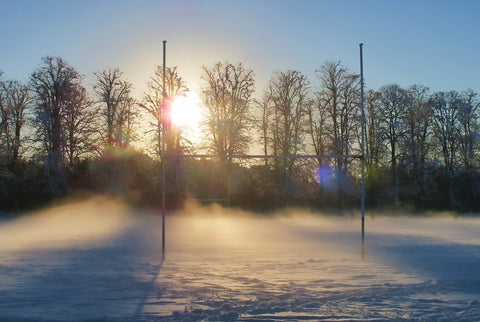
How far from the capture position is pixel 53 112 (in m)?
24.0

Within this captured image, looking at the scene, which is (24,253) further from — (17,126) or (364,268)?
(17,126)

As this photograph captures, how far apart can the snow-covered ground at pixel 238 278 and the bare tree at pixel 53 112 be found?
33.6 feet

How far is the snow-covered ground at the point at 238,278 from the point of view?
5699 millimetres

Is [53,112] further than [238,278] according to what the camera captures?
Yes

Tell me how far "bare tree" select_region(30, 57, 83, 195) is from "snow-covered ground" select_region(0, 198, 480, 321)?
10247 millimetres

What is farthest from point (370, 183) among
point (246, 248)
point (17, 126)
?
point (17, 126)

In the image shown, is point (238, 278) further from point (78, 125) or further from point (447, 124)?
point (447, 124)

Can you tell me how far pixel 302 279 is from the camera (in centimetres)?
754

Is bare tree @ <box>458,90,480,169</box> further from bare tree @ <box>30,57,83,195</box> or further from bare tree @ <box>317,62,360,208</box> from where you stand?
bare tree @ <box>30,57,83,195</box>

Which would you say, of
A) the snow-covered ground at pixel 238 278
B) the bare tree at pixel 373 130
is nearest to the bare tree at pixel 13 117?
the snow-covered ground at pixel 238 278

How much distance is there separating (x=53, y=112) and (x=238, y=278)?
19.7m

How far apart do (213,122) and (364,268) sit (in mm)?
16035

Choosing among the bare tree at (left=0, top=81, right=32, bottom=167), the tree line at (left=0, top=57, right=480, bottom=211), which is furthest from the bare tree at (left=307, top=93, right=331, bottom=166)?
the bare tree at (left=0, top=81, right=32, bottom=167)

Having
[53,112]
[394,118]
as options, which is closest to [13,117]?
[53,112]
